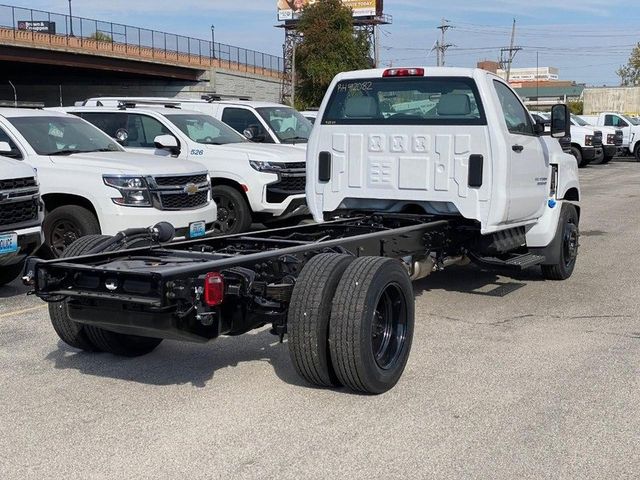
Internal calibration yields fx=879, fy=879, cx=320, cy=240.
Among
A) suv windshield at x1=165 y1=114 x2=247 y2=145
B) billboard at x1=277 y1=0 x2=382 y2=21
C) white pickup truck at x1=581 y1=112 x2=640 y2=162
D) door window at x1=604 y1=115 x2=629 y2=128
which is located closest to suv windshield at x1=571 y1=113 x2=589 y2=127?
white pickup truck at x1=581 y1=112 x2=640 y2=162

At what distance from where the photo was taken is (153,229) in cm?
654

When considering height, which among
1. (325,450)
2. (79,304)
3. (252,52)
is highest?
(252,52)

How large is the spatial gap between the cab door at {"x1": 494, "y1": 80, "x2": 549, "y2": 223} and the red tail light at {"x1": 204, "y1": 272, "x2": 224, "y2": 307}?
370 cm

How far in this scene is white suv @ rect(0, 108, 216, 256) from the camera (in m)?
10.0

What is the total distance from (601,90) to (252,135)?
159ft

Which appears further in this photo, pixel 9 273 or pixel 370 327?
pixel 9 273

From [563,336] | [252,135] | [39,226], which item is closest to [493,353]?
[563,336]

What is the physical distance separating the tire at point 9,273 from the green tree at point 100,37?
44.3 metres

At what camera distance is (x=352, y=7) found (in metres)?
72.6

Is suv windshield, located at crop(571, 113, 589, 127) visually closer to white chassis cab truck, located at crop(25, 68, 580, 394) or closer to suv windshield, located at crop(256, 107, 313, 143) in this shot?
suv windshield, located at crop(256, 107, 313, 143)

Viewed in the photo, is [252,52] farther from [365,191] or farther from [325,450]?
[325,450]

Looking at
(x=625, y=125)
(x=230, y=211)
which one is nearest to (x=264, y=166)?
(x=230, y=211)

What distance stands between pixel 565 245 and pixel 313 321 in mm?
5053

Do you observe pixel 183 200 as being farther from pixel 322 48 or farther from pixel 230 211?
pixel 322 48
